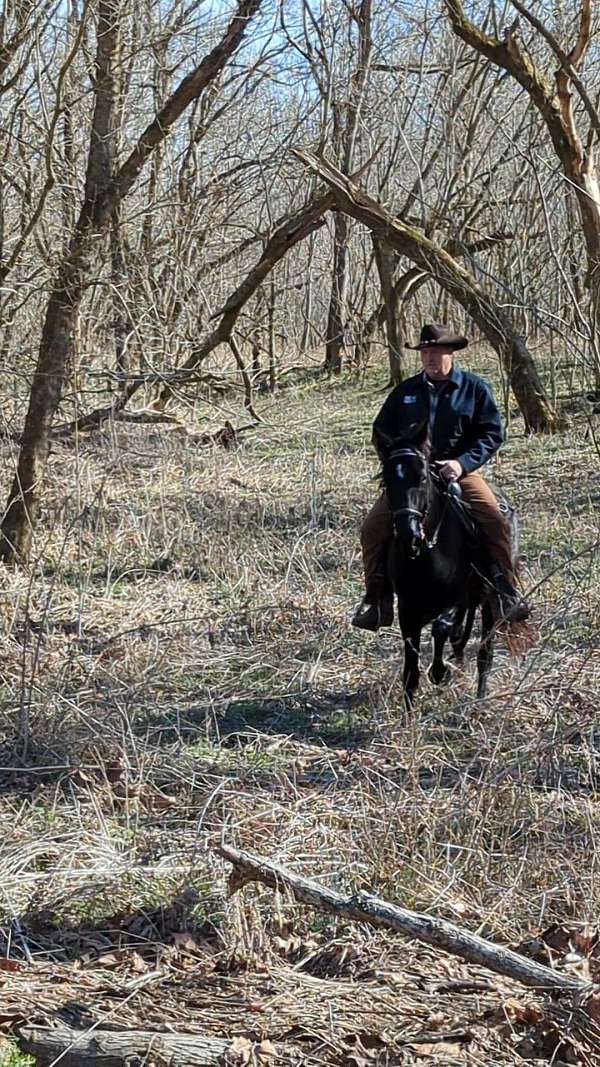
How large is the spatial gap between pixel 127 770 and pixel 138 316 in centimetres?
834

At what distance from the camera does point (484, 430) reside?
8.01 meters

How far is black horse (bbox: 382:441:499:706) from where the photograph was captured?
292 inches

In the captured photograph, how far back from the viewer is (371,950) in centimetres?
520

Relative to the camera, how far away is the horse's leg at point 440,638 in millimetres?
8219

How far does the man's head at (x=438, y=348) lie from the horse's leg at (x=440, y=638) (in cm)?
155

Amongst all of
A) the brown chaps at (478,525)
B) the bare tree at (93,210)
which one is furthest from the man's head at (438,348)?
the bare tree at (93,210)

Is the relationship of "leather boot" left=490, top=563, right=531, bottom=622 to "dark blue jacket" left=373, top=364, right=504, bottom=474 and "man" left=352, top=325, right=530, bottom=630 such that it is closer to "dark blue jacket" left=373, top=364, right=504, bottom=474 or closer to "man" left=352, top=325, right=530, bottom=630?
"man" left=352, top=325, right=530, bottom=630

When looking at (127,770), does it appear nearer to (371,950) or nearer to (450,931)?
(371,950)

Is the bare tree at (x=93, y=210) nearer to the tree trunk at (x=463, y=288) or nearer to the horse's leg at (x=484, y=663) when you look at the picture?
the horse's leg at (x=484, y=663)

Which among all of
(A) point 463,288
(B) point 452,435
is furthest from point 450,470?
(A) point 463,288

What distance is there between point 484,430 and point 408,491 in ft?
2.96

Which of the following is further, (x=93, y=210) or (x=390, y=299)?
(x=390, y=299)

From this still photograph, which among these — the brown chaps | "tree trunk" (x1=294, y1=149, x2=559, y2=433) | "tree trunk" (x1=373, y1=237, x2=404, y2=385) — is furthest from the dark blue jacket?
"tree trunk" (x1=373, y1=237, x2=404, y2=385)

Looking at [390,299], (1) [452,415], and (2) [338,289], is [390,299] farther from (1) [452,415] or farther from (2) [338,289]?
(1) [452,415]
